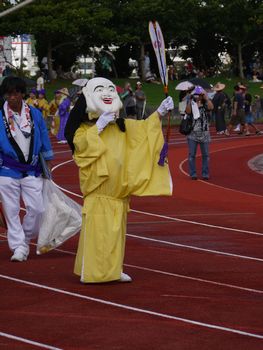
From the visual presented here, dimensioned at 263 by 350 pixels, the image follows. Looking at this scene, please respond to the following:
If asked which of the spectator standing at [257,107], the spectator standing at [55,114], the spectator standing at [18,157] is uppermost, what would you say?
the spectator standing at [18,157]

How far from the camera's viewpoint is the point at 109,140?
36.8 ft

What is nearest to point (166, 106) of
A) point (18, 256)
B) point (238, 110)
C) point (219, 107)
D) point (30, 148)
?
point (30, 148)

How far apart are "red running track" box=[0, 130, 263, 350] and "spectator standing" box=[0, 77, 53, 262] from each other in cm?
46

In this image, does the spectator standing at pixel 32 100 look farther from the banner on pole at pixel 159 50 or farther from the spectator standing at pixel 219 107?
the banner on pole at pixel 159 50

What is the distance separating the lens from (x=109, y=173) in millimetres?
11086

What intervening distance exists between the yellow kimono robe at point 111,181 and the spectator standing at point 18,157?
1307 millimetres

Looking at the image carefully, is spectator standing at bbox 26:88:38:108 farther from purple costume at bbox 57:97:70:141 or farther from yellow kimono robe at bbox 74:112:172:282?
yellow kimono robe at bbox 74:112:172:282

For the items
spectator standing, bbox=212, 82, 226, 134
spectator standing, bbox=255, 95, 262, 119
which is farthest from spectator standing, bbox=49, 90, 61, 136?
→ spectator standing, bbox=255, 95, 262, 119

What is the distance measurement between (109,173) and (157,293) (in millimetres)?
1271

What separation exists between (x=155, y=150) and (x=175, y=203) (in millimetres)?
7858

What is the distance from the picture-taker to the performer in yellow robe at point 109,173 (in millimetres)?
10984

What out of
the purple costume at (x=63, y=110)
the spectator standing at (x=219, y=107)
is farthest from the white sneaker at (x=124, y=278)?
the spectator standing at (x=219, y=107)

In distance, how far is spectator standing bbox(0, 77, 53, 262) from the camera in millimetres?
12398

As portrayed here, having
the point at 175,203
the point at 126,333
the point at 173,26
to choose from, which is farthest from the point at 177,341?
the point at 173,26
